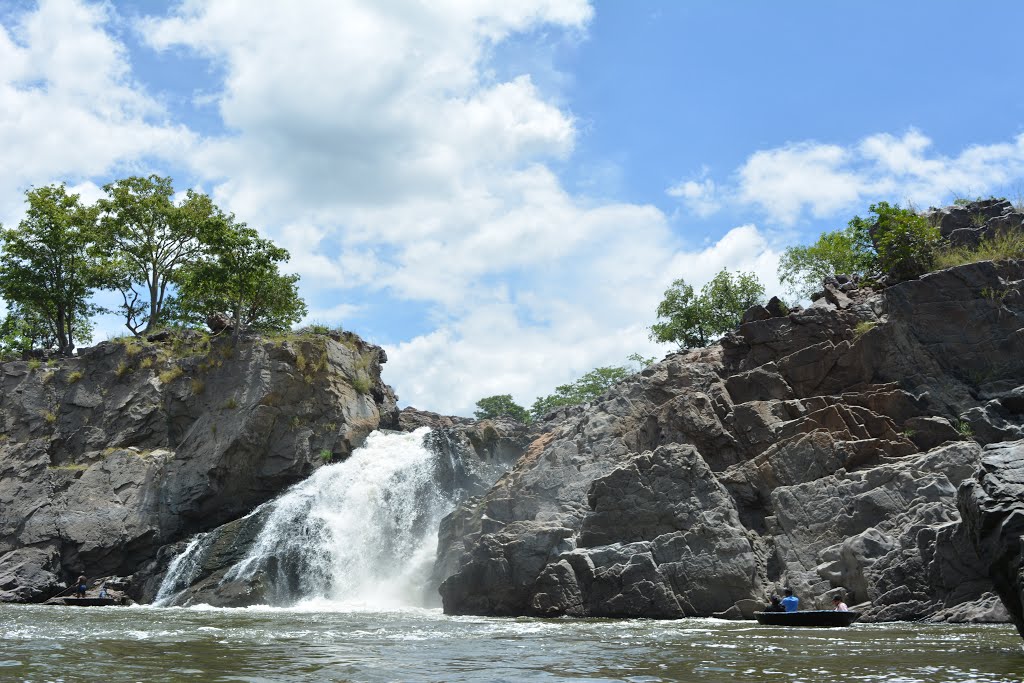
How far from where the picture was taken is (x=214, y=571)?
37.5m

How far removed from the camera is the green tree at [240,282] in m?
51.7

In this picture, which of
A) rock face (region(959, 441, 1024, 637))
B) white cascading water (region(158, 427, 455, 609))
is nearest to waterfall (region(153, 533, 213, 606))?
white cascading water (region(158, 427, 455, 609))

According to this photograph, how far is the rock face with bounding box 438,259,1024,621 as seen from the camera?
26.5 meters

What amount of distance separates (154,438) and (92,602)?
35.3 ft

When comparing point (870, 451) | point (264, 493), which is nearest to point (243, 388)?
point (264, 493)

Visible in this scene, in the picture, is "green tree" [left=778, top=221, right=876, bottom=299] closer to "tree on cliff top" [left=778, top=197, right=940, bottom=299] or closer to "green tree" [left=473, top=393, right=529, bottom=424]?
"tree on cliff top" [left=778, top=197, right=940, bottom=299]

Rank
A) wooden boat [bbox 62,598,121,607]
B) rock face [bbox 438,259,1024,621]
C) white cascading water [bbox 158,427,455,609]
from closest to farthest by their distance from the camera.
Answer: rock face [bbox 438,259,1024,621] → white cascading water [bbox 158,427,455,609] → wooden boat [bbox 62,598,121,607]

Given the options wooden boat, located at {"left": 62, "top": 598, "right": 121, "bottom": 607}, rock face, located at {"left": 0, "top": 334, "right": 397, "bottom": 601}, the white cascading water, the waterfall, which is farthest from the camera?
rock face, located at {"left": 0, "top": 334, "right": 397, "bottom": 601}

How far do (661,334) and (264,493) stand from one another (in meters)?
35.9

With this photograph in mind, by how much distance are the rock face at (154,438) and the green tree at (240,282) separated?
4.37m

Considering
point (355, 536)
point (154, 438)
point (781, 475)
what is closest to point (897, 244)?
point (781, 475)

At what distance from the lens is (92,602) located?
38531 millimetres

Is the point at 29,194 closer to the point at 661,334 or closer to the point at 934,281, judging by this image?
the point at 661,334

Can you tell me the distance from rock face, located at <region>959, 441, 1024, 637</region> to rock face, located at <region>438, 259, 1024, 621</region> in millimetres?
5858
